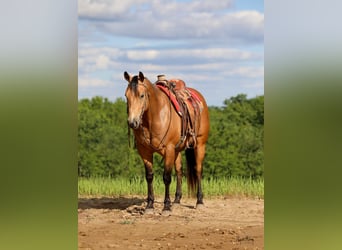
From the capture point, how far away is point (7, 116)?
10.3ft

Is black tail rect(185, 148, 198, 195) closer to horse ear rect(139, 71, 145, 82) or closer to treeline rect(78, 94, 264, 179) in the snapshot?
treeline rect(78, 94, 264, 179)

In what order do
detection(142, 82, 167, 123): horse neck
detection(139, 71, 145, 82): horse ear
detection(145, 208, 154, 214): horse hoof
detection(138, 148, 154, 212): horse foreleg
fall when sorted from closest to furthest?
detection(139, 71, 145, 82): horse ear → detection(142, 82, 167, 123): horse neck → detection(138, 148, 154, 212): horse foreleg → detection(145, 208, 154, 214): horse hoof

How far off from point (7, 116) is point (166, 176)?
472cm

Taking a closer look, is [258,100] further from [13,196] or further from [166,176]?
[13,196]

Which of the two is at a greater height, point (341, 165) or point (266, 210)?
point (341, 165)

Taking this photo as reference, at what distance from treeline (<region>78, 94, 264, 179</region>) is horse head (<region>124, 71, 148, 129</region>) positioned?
2.01 m

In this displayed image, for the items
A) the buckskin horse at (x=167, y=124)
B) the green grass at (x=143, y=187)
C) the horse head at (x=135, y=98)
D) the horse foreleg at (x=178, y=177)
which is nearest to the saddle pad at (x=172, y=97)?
the buckskin horse at (x=167, y=124)

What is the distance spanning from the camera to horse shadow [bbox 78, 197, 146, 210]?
8445 millimetres

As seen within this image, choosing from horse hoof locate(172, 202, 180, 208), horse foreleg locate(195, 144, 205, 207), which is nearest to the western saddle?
horse foreleg locate(195, 144, 205, 207)

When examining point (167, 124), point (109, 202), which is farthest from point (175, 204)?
point (167, 124)

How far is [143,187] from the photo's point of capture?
9156mm

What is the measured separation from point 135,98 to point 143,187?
248 centimetres

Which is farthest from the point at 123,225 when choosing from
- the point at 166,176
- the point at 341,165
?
the point at 341,165

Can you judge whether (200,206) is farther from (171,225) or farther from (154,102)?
(154,102)
